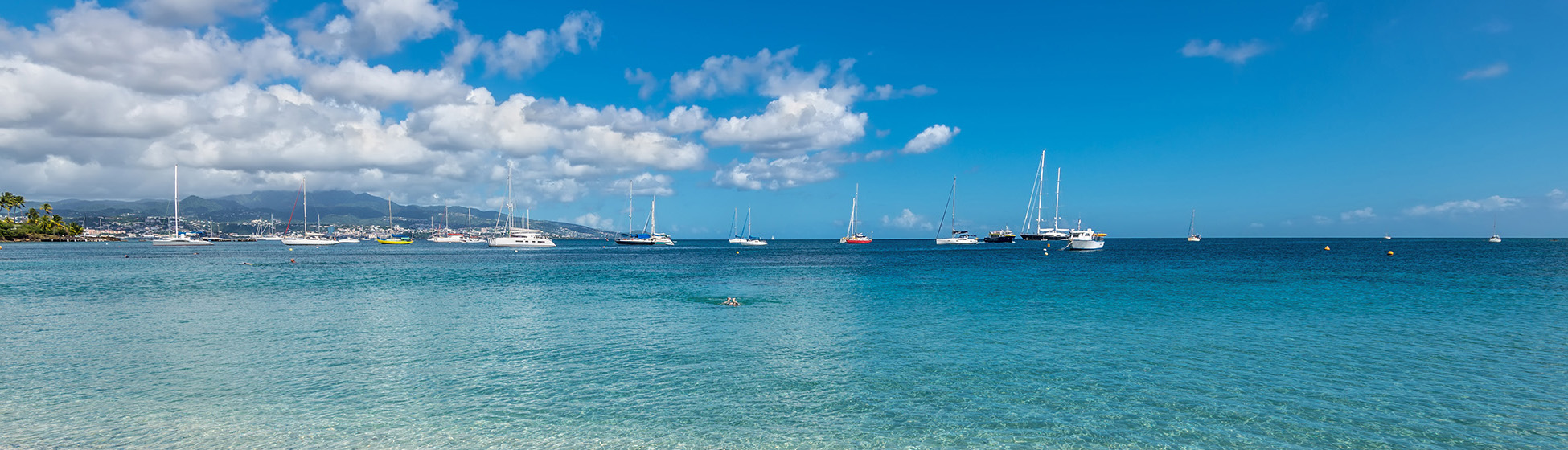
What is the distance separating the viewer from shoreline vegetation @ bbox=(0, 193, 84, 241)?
17912 cm

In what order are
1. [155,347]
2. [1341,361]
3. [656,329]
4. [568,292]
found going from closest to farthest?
[1341,361] → [155,347] → [656,329] → [568,292]

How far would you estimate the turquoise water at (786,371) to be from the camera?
1307cm

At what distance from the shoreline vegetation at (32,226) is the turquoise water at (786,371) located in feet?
670

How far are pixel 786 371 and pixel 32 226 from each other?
25724 cm

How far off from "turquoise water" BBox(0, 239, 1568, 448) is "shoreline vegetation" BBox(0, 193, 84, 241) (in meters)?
204

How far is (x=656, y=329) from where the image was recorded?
88.4 ft

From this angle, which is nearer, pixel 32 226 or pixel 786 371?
pixel 786 371

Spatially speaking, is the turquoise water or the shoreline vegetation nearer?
the turquoise water

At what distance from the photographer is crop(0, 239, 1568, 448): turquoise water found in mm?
13070

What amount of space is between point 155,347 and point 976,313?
2951 cm

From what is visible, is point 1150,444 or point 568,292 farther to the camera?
point 568,292

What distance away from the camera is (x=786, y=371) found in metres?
18.9

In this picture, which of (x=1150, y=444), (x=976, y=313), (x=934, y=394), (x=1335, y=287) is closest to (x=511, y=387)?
(x=934, y=394)

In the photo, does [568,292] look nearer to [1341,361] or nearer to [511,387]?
[511,387]
